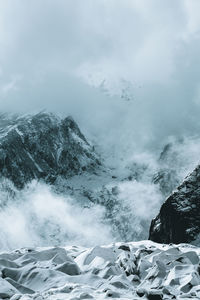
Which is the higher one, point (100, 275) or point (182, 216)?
point (182, 216)

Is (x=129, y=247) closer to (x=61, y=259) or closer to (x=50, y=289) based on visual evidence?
(x=61, y=259)

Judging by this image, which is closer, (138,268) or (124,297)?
(124,297)

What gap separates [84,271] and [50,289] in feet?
24.6

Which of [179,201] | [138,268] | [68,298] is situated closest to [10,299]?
[68,298]

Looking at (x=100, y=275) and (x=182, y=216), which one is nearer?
(x=100, y=275)

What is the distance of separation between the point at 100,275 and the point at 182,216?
66.8 m

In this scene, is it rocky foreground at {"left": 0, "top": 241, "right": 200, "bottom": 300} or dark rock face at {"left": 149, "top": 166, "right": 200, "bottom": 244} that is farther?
dark rock face at {"left": 149, "top": 166, "right": 200, "bottom": 244}

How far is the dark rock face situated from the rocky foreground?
51.4 metres

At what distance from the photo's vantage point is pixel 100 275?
3925 cm

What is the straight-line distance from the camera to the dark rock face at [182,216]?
3937 inches

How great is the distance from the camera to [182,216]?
340 feet

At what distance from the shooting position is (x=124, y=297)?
3127 centimetres

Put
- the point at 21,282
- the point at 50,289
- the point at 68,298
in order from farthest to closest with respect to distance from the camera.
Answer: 1. the point at 21,282
2. the point at 50,289
3. the point at 68,298

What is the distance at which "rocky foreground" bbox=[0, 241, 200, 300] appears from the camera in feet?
106
